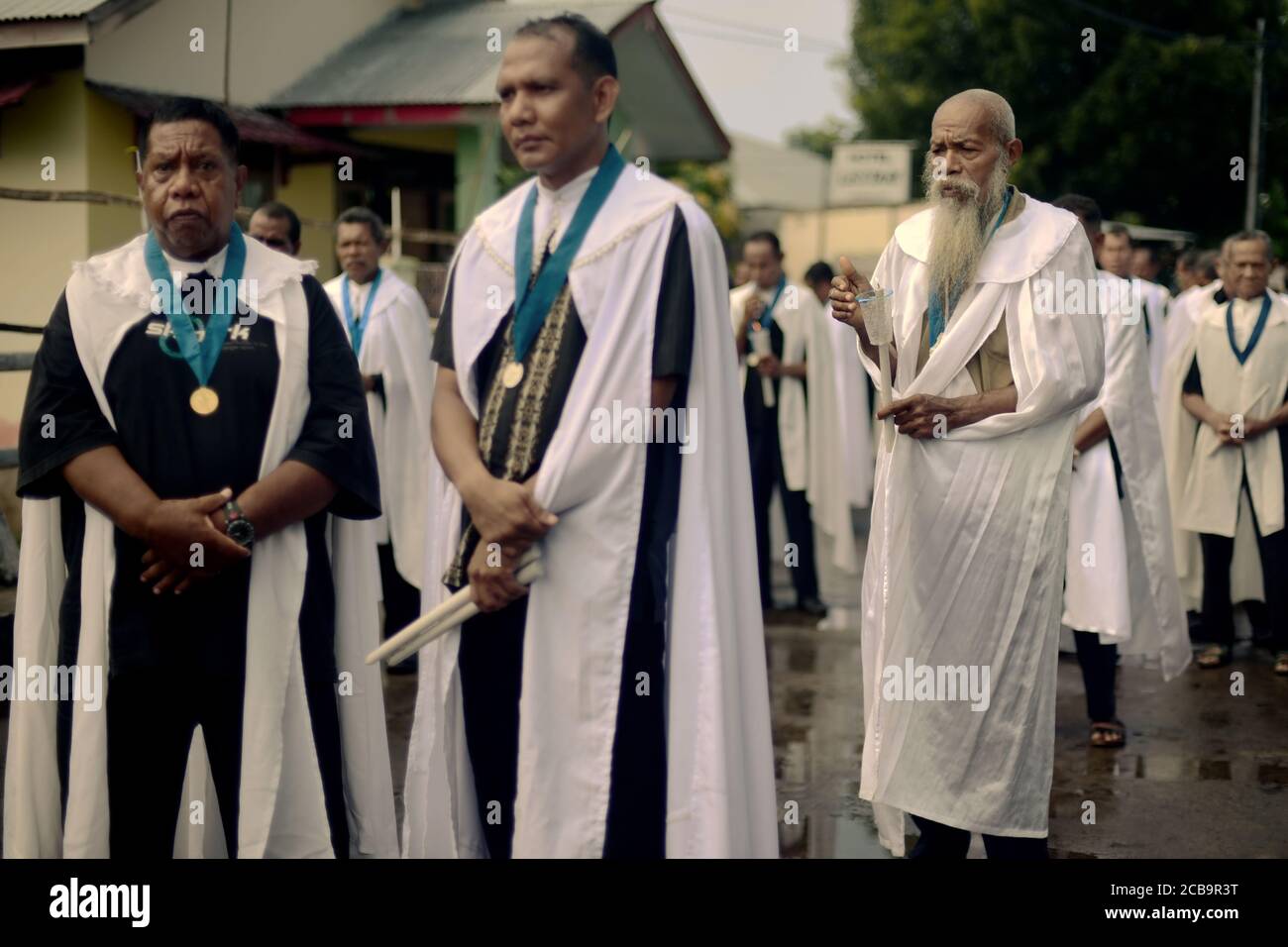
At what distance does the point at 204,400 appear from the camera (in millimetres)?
3982

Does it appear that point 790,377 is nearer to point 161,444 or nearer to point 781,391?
point 781,391

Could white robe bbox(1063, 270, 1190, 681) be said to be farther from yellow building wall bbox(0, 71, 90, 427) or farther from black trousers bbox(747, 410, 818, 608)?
yellow building wall bbox(0, 71, 90, 427)

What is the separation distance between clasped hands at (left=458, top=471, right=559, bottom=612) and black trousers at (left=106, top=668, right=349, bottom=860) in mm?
732

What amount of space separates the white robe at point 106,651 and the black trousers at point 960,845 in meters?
1.88

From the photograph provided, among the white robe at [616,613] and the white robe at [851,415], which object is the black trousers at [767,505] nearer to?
the white robe at [851,415]

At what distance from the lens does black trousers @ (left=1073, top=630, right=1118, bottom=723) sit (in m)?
7.03

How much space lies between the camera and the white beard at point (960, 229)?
4973 mm

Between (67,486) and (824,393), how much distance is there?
749 centimetres

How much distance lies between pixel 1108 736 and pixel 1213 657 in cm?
214

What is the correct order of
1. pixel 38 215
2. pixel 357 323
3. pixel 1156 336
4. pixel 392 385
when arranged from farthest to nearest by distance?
pixel 1156 336 → pixel 38 215 → pixel 392 385 → pixel 357 323

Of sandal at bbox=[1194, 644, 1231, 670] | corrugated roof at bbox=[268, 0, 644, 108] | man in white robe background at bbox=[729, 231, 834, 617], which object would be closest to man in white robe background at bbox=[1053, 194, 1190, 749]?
sandal at bbox=[1194, 644, 1231, 670]

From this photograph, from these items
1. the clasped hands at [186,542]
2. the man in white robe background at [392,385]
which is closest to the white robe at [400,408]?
the man in white robe background at [392,385]

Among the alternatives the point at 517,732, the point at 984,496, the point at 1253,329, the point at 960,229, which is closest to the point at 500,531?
the point at 517,732

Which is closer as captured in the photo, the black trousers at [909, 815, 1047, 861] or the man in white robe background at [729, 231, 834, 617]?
the black trousers at [909, 815, 1047, 861]
